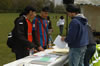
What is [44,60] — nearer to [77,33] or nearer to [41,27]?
[77,33]

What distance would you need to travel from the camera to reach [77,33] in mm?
2830

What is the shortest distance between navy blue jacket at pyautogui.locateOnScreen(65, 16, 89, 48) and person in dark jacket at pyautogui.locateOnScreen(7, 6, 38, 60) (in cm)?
58

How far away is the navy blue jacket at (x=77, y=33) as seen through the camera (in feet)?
9.19

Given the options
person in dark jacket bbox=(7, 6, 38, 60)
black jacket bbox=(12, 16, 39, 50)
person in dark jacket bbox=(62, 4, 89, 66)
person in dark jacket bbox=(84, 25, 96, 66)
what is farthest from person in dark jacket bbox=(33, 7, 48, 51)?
person in dark jacket bbox=(84, 25, 96, 66)

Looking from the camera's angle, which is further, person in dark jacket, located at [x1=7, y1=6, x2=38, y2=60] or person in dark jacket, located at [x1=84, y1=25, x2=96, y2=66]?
person in dark jacket, located at [x1=84, y1=25, x2=96, y2=66]

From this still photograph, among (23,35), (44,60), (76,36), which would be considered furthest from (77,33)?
(23,35)

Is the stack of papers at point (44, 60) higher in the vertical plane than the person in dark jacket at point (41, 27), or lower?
lower

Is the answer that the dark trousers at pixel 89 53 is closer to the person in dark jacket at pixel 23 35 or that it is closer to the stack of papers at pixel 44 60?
the stack of papers at pixel 44 60

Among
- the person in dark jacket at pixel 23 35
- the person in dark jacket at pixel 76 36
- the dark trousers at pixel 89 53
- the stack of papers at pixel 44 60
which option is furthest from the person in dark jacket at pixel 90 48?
the person in dark jacket at pixel 23 35

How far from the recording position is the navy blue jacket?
2801mm

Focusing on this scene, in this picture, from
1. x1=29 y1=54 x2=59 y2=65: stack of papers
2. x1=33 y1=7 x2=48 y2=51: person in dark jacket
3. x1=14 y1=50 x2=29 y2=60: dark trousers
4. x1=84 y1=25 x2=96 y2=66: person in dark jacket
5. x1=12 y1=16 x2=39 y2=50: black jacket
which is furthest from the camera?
x1=33 y1=7 x2=48 y2=51: person in dark jacket

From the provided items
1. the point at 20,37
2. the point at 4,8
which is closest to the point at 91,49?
the point at 20,37

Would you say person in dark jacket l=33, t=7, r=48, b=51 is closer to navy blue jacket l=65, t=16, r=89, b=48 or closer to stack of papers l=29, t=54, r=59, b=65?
stack of papers l=29, t=54, r=59, b=65

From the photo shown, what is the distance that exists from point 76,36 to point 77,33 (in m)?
0.05
